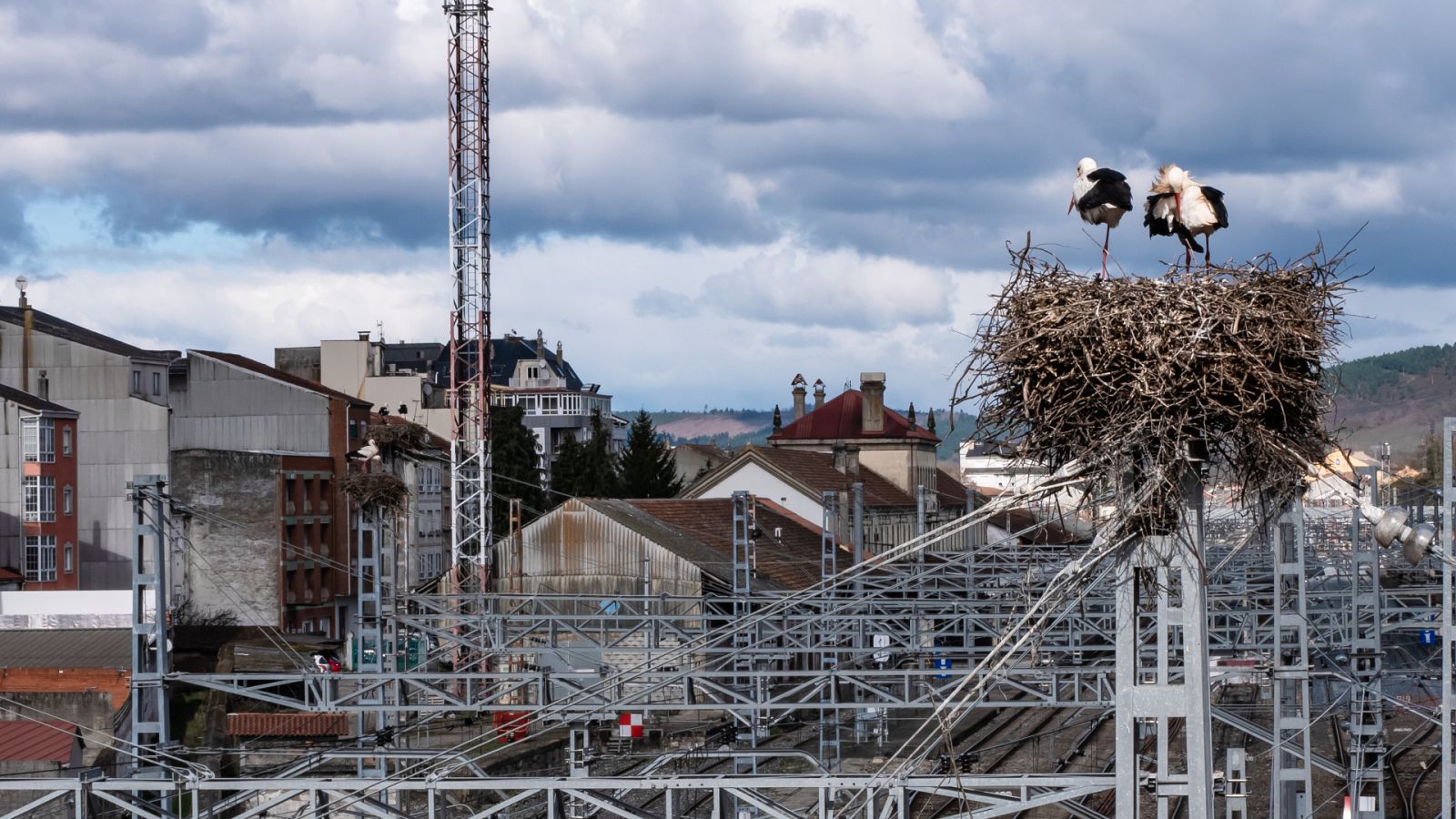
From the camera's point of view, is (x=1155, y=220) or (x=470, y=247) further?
(x=470, y=247)

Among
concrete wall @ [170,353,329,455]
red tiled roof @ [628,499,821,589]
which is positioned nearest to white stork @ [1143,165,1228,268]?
red tiled roof @ [628,499,821,589]

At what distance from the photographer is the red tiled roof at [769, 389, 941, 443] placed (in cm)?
9444

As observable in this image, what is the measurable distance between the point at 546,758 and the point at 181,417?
36.7 meters

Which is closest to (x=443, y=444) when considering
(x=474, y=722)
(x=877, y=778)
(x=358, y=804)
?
(x=474, y=722)

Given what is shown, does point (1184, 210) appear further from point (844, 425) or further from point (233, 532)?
point (844, 425)

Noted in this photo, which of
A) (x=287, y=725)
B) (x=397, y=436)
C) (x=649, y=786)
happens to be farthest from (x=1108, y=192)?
(x=287, y=725)

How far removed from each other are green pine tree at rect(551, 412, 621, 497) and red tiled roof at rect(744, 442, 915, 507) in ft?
32.4

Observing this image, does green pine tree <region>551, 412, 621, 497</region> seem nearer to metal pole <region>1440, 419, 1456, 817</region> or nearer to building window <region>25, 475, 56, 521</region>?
building window <region>25, 475, 56, 521</region>

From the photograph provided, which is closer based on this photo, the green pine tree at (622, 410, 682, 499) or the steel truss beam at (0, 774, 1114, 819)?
the steel truss beam at (0, 774, 1114, 819)

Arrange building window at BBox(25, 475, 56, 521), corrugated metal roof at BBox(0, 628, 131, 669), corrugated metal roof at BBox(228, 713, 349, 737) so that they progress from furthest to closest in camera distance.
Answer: building window at BBox(25, 475, 56, 521), corrugated metal roof at BBox(0, 628, 131, 669), corrugated metal roof at BBox(228, 713, 349, 737)

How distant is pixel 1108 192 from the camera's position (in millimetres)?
9492

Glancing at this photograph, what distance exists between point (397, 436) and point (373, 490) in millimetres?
4379

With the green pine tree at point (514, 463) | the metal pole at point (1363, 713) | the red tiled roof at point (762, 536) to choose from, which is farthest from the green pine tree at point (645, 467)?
the metal pole at point (1363, 713)

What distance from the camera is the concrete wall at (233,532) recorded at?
60.3 m
